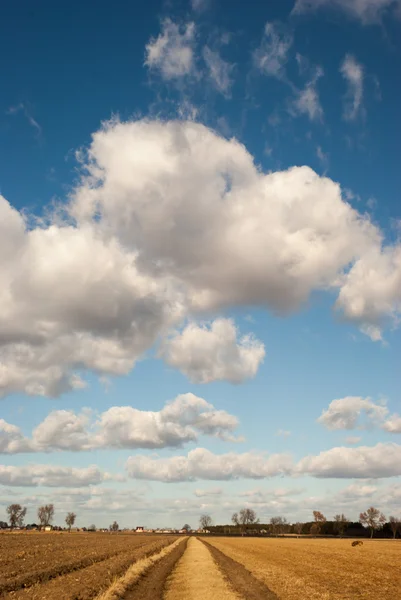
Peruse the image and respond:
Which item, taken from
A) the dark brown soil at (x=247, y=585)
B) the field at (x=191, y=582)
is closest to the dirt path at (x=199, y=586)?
the field at (x=191, y=582)

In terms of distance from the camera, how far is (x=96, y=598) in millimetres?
25344

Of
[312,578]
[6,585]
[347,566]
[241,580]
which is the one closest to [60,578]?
→ [6,585]

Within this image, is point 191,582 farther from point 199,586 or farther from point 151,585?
point 151,585

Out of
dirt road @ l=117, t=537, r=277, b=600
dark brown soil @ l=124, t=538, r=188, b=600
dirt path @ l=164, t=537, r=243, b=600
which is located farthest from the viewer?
dark brown soil @ l=124, t=538, r=188, b=600

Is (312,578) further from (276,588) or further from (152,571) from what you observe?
(152,571)

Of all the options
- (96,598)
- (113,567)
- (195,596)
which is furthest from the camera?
(113,567)

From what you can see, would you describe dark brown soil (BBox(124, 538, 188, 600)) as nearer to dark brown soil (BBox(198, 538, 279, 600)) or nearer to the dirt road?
the dirt road

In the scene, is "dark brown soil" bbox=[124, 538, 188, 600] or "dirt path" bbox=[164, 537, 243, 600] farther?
"dark brown soil" bbox=[124, 538, 188, 600]

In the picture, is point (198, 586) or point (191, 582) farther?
point (191, 582)

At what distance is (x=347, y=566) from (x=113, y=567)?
24.5 m

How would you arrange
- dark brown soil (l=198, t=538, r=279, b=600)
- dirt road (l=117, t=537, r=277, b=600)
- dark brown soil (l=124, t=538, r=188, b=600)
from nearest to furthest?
dirt road (l=117, t=537, r=277, b=600) < dark brown soil (l=198, t=538, r=279, b=600) < dark brown soil (l=124, t=538, r=188, b=600)

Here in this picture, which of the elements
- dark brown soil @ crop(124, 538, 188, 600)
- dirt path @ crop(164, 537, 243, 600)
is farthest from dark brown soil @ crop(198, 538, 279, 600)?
dark brown soil @ crop(124, 538, 188, 600)

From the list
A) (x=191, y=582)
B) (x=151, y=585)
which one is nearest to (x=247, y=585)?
(x=191, y=582)

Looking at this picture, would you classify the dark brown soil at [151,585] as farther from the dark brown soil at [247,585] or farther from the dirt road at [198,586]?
the dark brown soil at [247,585]
